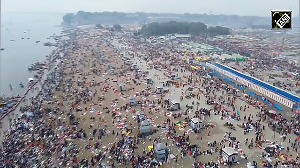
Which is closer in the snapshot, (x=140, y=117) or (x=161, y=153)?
(x=161, y=153)

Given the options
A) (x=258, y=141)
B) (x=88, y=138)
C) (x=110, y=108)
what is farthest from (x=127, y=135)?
(x=258, y=141)

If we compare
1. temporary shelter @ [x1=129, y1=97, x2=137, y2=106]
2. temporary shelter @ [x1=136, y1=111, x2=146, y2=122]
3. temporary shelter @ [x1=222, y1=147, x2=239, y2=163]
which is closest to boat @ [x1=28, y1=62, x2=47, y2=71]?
temporary shelter @ [x1=129, y1=97, x2=137, y2=106]

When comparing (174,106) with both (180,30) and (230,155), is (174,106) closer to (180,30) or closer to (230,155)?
(230,155)

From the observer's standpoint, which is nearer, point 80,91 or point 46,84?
point 80,91

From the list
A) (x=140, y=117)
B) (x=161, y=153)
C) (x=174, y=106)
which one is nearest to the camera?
(x=161, y=153)

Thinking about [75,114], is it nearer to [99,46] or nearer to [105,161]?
[105,161]

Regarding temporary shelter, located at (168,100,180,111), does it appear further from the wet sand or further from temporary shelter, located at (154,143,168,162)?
temporary shelter, located at (154,143,168,162)

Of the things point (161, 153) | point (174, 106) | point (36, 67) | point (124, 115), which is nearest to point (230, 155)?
point (161, 153)

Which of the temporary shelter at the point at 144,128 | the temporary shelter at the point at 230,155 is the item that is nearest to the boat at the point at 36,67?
the temporary shelter at the point at 144,128
